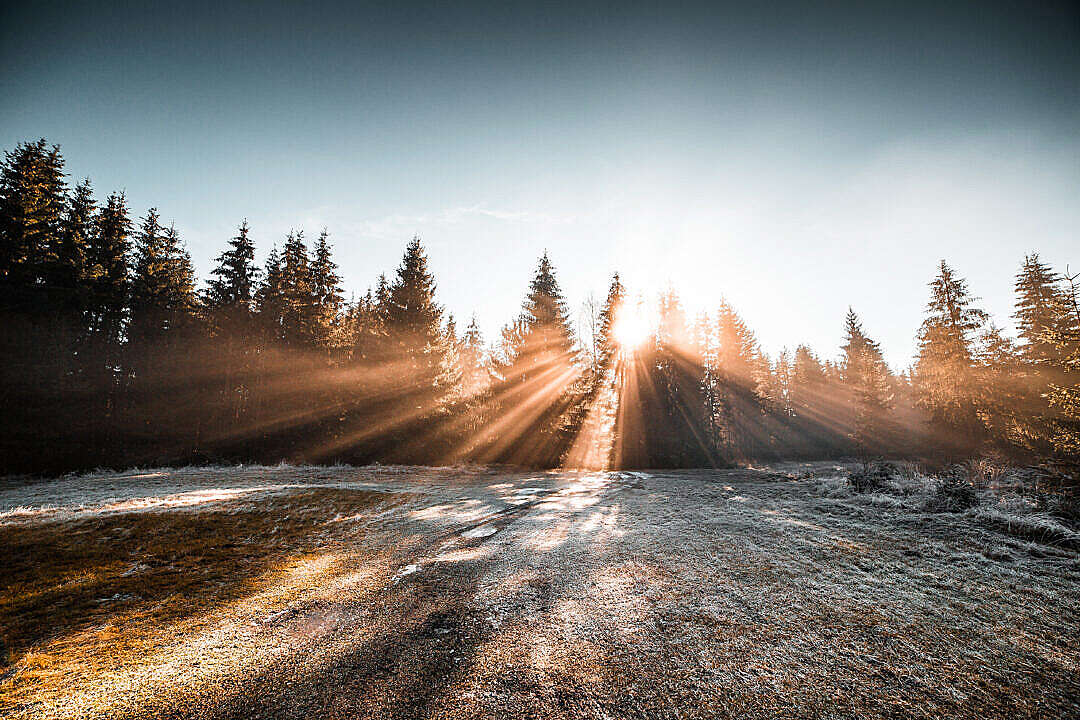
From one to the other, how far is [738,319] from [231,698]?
4200cm

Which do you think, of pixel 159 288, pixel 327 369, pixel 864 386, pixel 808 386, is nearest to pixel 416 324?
pixel 327 369

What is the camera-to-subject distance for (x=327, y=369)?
2216cm

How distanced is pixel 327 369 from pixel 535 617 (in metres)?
22.5

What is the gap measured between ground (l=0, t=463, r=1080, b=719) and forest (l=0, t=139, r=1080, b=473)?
13.3m

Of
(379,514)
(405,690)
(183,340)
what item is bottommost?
(379,514)

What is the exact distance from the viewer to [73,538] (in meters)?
5.95

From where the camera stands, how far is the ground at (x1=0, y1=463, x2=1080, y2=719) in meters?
2.62

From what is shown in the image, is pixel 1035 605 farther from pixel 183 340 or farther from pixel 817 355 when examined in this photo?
pixel 817 355

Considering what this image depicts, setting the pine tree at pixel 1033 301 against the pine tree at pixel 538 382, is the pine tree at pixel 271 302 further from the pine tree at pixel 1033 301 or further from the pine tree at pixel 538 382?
the pine tree at pixel 1033 301

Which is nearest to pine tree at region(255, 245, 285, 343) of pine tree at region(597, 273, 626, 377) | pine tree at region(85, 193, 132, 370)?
pine tree at region(85, 193, 132, 370)

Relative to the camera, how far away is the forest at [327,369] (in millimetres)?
15938

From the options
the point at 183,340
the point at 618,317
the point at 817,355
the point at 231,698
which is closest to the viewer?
the point at 231,698

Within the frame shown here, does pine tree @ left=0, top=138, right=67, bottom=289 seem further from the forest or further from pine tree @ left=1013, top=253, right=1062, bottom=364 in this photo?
pine tree @ left=1013, top=253, right=1062, bottom=364

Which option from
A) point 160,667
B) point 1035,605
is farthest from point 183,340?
point 1035,605
